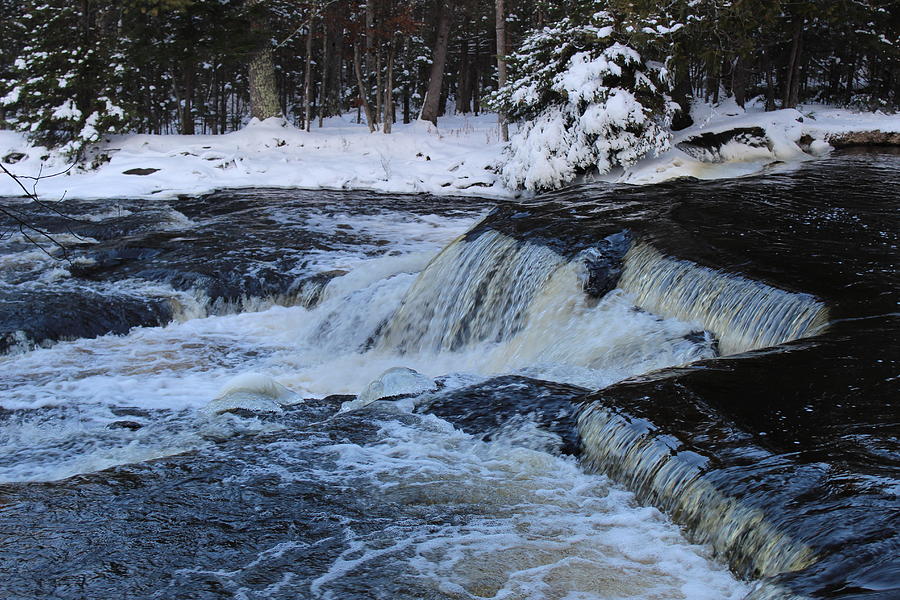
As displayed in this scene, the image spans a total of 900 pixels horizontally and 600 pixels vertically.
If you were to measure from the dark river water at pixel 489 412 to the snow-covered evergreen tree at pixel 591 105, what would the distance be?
445 centimetres

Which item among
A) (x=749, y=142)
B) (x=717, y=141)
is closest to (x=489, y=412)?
(x=717, y=141)

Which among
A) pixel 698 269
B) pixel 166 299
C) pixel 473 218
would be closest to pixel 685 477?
pixel 698 269

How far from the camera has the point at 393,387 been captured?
637cm

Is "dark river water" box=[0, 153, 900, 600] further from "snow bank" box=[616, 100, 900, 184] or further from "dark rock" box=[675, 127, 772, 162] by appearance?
"dark rock" box=[675, 127, 772, 162]

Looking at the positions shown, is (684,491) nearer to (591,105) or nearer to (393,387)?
(393,387)

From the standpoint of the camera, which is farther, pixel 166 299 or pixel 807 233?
pixel 166 299

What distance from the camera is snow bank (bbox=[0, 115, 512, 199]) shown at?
18.2 metres

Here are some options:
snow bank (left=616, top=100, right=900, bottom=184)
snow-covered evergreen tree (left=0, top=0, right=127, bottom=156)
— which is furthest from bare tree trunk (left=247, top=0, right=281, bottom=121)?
snow bank (left=616, top=100, right=900, bottom=184)

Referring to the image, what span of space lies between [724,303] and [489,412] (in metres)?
2.28

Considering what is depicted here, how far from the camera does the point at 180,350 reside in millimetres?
8828

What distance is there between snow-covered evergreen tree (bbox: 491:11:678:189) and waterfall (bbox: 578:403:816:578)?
37.0 feet

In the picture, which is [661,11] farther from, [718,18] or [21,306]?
[21,306]

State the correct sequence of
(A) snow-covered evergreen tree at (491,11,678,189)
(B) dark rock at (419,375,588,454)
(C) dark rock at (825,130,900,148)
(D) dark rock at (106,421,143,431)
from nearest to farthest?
(B) dark rock at (419,375,588,454), (D) dark rock at (106,421,143,431), (A) snow-covered evergreen tree at (491,11,678,189), (C) dark rock at (825,130,900,148)

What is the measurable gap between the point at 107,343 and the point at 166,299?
3.82ft
